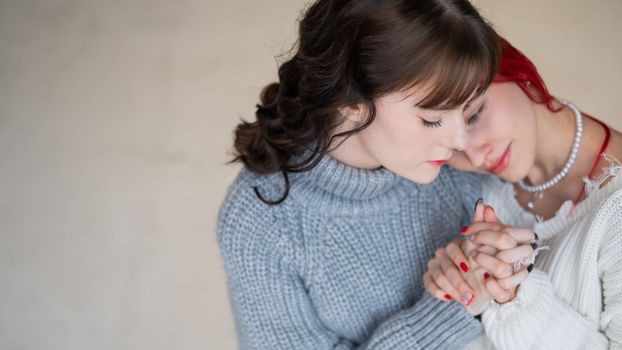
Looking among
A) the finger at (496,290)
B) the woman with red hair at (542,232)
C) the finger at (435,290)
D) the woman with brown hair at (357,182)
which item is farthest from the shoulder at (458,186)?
the finger at (496,290)

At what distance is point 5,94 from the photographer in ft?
10.3

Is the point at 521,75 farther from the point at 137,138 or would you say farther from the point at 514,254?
the point at 137,138

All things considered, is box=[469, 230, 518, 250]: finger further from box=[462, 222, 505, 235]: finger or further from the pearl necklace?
the pearl necklace

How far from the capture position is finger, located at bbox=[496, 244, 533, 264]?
1.32 metres

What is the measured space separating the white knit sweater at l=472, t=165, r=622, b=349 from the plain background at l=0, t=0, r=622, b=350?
1.28 meters

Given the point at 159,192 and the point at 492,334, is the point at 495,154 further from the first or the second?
the point at 159,192

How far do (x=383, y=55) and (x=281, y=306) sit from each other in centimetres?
63

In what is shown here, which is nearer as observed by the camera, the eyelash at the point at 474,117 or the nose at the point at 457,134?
the nose at the point at 457,134

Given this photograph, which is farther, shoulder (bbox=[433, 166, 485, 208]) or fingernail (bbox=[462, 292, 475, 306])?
shoulder (bbox=[433, 166, 485, 208])

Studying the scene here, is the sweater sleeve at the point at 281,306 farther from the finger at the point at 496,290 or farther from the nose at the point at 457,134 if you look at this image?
the nose at the point at 457,134

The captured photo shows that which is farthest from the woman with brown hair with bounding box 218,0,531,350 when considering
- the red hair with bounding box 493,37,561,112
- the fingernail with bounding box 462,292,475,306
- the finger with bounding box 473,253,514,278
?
the red hair with bounding box 493,37,561,112

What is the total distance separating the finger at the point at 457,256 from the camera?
4.63 feet

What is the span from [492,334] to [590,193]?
0.35 metres

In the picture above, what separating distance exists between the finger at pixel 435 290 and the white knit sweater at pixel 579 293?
0.09m
